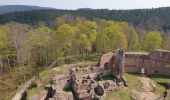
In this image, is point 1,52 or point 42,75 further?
point 1,52

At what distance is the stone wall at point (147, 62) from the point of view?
4441 cm

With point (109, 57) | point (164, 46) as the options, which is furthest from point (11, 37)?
point (164, 46)

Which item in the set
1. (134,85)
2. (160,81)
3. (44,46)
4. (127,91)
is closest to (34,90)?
(127,91)

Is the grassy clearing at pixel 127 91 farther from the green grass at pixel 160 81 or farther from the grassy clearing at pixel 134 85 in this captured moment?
the green grass at pixel 160 81

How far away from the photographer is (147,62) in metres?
46.0

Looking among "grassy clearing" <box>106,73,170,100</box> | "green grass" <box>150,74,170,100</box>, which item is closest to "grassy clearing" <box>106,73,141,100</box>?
"grassy clearing" <box>106,73,170,100</box>

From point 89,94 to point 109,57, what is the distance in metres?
10.8

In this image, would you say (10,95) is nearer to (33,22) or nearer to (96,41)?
(96,41)

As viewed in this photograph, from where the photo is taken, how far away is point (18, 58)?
54406 mm

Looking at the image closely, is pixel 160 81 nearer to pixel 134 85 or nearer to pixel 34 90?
pixel 134 85

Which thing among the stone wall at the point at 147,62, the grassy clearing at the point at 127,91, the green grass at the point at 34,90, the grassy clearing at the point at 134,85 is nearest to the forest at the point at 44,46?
the stone wall at the point at 147,62

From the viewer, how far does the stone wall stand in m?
44.4

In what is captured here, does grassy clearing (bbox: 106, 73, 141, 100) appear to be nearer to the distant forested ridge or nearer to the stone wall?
the stone wall

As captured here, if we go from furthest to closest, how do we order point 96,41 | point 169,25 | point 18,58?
1. point 169,25
2. point 96,41
3. point 18,58
